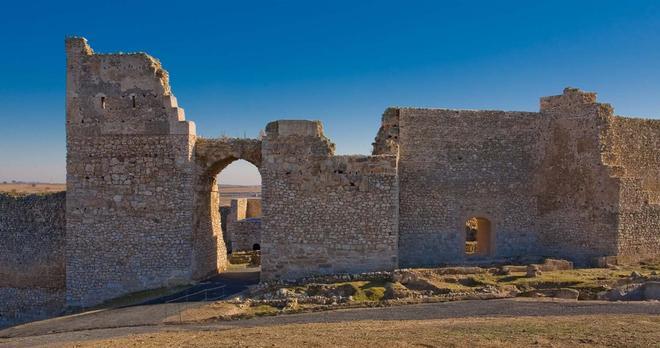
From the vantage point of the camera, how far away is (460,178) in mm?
21406

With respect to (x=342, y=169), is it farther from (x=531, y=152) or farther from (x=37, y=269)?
A: (x=37, y=269)

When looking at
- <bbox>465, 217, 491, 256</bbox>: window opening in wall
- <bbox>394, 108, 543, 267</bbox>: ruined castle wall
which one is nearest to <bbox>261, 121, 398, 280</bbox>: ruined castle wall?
<bbox>394, 108, 543, 267</bbox>: ruined castle wall

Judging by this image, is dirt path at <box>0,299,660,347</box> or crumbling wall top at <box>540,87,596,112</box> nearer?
dirt path at <box>0,299,660,347</box>

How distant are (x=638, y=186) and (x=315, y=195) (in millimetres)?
12506

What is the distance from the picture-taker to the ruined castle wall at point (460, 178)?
68.8ft

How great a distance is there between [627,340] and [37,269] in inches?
748

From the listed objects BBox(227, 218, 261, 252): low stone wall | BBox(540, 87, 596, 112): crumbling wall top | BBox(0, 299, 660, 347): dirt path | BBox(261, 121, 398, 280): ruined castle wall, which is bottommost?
BBox(0, 299, 660, 347): dirt path

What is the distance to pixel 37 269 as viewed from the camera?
66.7ft

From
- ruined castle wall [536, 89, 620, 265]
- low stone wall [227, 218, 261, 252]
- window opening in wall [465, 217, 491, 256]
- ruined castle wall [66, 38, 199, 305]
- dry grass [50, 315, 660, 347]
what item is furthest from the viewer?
low stone wall [227, 218, 261, 252]

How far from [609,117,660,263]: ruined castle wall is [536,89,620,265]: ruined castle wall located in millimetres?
601

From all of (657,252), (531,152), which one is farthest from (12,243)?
(657,252)

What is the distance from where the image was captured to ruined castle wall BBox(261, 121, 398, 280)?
18.5m

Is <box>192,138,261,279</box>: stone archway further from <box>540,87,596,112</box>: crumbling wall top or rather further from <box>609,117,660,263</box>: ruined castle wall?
<box>609,117,660,263</box>: ruined castle wall

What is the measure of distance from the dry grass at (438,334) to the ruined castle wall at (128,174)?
577cm
